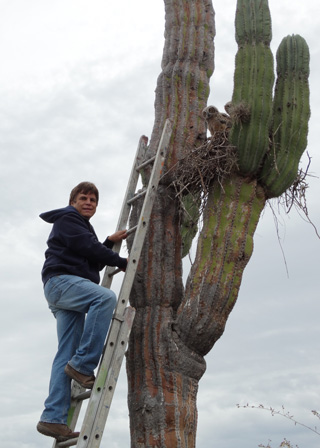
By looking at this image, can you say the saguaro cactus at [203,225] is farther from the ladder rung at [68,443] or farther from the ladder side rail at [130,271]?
the ladder rung at [68,443]

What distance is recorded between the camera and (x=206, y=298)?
227 inches

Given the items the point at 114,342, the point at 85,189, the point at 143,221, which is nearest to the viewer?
the point at 114,342

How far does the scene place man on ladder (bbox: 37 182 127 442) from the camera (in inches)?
211

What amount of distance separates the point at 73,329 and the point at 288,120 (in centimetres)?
255

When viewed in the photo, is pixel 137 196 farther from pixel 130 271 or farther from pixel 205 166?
pixel 130 271

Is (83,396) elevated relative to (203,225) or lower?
lower

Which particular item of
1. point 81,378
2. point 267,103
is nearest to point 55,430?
point 81,378

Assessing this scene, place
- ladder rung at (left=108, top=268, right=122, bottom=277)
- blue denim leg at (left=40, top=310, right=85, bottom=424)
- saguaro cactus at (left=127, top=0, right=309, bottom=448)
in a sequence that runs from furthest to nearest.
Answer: ladder rung at (left=108, top=268, right=122, bottom=277), saguaro cactus at (left=127, top=0, right=309, bottom=448), blue denim leg at (left=40, top=310, right=85, bottom=424)

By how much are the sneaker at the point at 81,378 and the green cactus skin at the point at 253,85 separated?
7.11 feet

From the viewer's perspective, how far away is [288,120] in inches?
247

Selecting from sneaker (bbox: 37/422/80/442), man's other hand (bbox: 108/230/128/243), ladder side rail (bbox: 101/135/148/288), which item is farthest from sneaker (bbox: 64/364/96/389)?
man's other hand (bbox: 108/230/128/243)

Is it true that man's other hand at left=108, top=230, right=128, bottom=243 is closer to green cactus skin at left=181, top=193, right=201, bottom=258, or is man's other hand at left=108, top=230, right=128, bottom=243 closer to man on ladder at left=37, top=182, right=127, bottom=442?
man on ladder at left=37, top=182, right=127, bottom=442

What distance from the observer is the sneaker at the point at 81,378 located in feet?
17.4

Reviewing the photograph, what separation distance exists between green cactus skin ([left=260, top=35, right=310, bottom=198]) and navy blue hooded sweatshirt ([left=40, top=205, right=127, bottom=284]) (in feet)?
5.00
